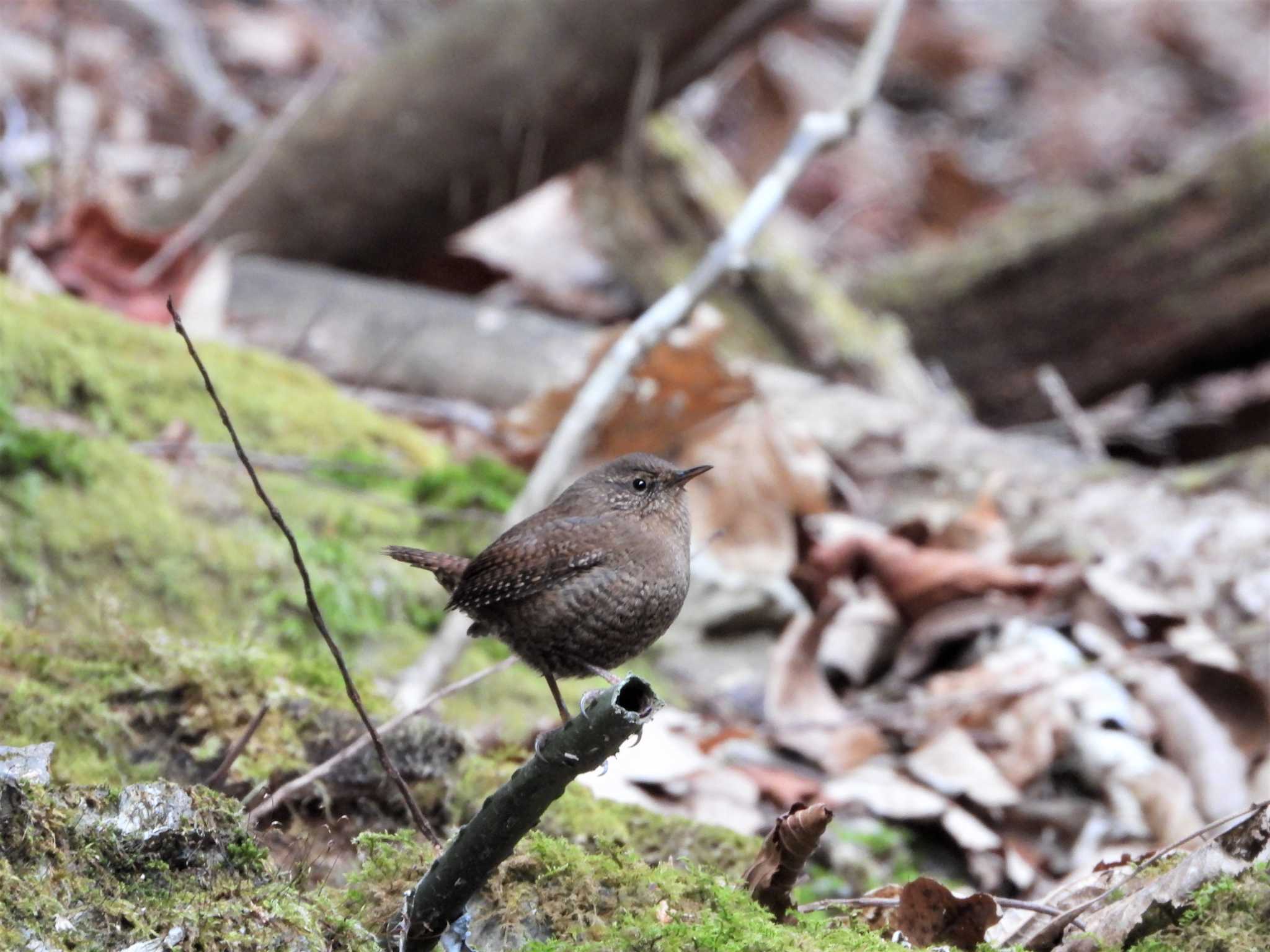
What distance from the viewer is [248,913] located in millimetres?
1997

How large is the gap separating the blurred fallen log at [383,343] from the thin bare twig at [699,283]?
3.73 ft

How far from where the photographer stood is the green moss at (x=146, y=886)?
6.27 feet

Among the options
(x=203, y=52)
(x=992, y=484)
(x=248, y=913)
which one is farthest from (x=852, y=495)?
(x=203, y=52)

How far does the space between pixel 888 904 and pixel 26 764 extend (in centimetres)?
146

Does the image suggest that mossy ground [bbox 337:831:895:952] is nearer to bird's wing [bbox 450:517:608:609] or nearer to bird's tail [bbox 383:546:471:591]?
bird's wing [bbox 450:517:608:609]

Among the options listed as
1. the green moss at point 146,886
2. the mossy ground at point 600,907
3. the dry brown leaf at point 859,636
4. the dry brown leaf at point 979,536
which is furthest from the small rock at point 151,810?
the dry brown leaf at point 979,536

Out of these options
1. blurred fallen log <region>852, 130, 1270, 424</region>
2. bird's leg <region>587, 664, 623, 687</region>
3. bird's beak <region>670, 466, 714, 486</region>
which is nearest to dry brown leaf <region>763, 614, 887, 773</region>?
bird's beak <region>670, 466, 714, 486</region>

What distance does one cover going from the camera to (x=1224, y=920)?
2084 millimetres

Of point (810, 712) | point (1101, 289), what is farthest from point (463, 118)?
point (1101, 289)

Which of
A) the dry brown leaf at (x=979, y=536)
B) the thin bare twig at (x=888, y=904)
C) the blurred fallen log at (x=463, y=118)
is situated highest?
the blurred fallen log at (x=463, y=118)

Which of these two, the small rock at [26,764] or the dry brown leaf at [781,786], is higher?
the small rock at [26,764]

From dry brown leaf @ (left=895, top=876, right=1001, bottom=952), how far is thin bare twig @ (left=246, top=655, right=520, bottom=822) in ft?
2.93

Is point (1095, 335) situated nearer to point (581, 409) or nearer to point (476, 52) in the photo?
point (476, 52)

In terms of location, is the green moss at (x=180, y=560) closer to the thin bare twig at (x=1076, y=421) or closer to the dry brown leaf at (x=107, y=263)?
the dry brown leaf at (x=107, y=263)
